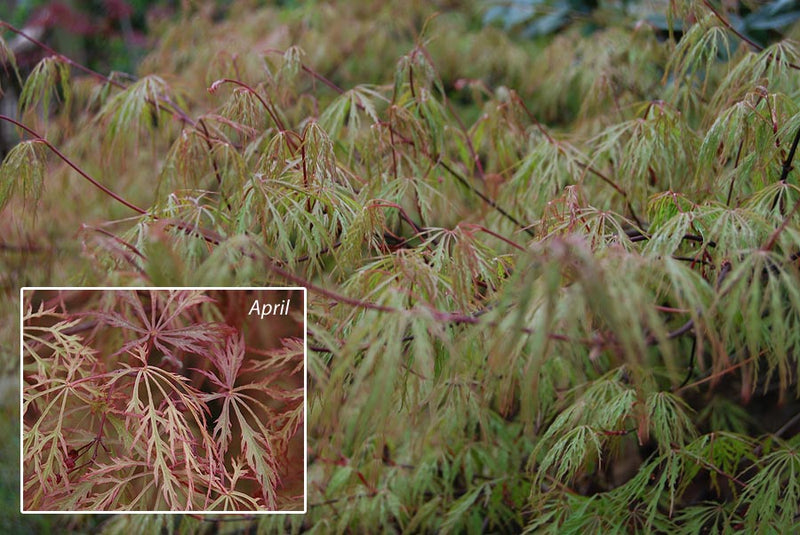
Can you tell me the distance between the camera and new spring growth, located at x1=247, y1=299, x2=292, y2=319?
95 cm

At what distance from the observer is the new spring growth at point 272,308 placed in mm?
952

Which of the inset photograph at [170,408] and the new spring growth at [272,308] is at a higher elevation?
the new spring growth at [272,308]

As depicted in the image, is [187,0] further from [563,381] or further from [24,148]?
[563,381]

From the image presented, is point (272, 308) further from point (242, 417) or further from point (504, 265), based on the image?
point (504, 265)

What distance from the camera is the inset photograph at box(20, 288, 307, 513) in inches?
37.5

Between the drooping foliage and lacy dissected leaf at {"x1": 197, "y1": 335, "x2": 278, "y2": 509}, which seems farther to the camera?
lacy dissected leaf at {"x1": 197, "y1": 335, "x2": 278, "y2": 509}

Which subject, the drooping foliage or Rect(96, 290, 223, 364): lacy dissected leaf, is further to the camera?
Rect(96, 290, 223, 364): lacy dissected leaf

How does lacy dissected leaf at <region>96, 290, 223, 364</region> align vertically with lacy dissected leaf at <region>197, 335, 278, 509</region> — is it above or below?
above

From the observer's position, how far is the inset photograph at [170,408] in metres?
0.95

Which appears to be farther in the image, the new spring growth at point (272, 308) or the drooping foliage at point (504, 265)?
the new spring growth at point (272, 308)

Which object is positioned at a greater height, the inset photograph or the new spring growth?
the new spring growth

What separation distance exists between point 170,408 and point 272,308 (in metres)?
0.20

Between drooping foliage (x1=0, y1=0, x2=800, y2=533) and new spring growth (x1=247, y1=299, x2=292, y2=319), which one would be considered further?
new spring growth (x1=247, y1=299, x2=292, y2=319)

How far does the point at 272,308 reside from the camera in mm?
958
